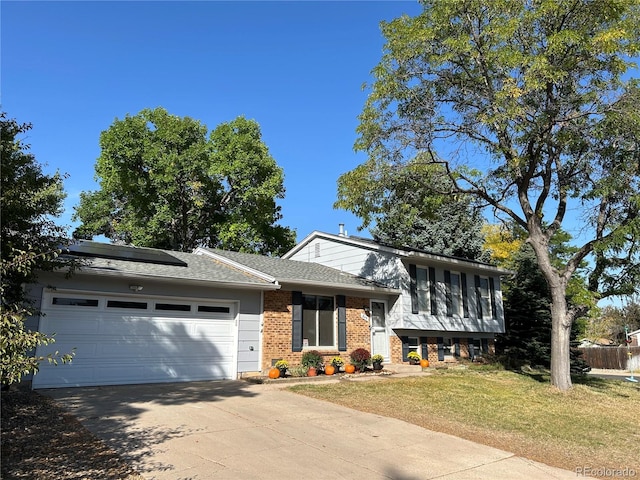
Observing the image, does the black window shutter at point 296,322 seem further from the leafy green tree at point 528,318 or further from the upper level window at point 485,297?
the leafy green tree at point 528,318

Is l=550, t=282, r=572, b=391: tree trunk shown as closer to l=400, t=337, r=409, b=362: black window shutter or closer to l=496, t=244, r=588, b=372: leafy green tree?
l=400, t=337, r=409, b=362: black window shutter

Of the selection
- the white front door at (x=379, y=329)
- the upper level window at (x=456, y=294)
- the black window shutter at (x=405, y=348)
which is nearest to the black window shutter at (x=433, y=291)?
the upper level window at (x=456, y=294)

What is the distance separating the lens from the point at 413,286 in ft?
56.7

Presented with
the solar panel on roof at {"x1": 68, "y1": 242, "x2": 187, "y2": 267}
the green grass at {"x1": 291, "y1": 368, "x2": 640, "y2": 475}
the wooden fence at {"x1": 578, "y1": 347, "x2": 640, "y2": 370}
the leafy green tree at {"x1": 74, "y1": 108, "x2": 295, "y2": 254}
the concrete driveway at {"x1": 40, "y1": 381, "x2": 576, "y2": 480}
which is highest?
the leafy green tree at {"x1": 74, "y1": 108, "x2": 295, "y2": 254}

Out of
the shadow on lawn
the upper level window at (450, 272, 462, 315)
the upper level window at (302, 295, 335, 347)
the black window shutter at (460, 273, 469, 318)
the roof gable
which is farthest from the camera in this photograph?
the black window shutter at (460, 273, 469, 318)

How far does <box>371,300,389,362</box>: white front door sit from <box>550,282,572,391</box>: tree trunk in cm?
587

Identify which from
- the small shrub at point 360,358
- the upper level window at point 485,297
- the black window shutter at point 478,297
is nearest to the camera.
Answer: the small shrub at point 360,358

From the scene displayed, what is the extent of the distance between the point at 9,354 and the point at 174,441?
2.59 m

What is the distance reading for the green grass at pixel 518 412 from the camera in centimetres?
696

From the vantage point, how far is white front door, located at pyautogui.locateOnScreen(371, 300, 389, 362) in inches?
658

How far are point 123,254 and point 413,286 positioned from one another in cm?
1025

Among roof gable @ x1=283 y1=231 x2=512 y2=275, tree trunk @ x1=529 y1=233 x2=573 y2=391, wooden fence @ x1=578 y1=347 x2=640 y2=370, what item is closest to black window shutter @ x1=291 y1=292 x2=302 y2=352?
roof gable @ x1=283 y1=231 x2=512 y2=275

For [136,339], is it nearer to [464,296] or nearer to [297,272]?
[297,272]

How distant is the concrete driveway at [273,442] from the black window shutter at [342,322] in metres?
6.05
